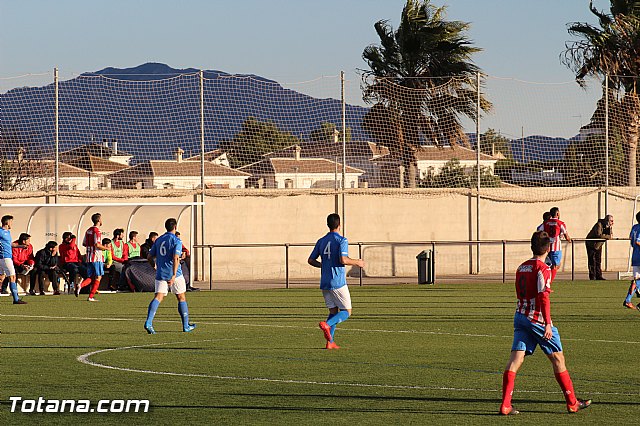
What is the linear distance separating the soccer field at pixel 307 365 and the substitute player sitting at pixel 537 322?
12.2 inches

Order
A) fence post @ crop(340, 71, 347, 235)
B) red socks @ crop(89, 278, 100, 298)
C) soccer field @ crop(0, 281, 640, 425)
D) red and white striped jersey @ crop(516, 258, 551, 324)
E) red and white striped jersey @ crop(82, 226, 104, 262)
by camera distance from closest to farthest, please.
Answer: red and white striped jersey @ crop(516, 258, 551, 324), soccer field @ crop(0, 281, 640, 425), red socks @ crop(89, 278, 100, 298), red and white striped jersey @ crop(82, 226, 104, 262), fence post @ crop(340, 71, 347, 235)

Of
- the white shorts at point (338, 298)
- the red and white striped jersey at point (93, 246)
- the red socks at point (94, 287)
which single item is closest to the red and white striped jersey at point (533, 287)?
the white shorts at point (338, 298)

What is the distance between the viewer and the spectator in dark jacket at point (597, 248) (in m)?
34.9

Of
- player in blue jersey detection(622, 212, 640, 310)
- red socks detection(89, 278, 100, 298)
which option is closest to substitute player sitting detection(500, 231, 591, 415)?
player in blue jersey detection(622, 212, 640, 310)

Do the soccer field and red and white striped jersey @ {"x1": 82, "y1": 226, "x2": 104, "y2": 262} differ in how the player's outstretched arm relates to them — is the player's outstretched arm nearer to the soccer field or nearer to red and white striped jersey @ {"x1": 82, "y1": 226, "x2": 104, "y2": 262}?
the soccer field

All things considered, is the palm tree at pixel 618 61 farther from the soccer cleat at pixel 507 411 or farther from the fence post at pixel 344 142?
the soccer cleat at pixel 507 411

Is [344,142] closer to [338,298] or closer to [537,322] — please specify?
[338,298]

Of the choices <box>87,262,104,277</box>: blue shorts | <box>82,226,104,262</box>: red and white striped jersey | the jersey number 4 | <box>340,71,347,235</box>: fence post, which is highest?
<box>340,71,347,235</box>: fence post

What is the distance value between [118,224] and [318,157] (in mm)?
11909

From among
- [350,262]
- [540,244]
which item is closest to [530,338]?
[540,244]

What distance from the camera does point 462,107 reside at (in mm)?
38594

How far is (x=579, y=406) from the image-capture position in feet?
36.2

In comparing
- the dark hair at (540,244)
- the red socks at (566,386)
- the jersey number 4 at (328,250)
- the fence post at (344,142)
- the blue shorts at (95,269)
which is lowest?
the red socks at (566,386)

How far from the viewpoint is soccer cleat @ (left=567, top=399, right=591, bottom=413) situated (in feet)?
35.7
